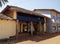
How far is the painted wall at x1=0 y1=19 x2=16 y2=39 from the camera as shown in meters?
19.2

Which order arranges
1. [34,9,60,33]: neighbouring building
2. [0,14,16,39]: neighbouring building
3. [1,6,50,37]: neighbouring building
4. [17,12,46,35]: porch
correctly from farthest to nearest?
[34,9,60,33]: neighbouring building, [17,12,46,35]: porch, [1,6,50,37]: neighbouring building, [0,14,16,39]: neighbouring building

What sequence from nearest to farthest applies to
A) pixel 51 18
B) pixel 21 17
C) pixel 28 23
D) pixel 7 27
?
pixel 7 27 → pixel 21 17 → pixel 28 23 → pixel 51 18

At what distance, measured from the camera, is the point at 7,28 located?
65.8 feet

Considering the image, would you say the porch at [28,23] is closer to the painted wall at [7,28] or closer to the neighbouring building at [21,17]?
the neighbouring building at [21,17]

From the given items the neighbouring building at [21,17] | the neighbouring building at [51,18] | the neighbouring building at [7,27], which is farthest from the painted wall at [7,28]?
the neighbouring building at [51,18]

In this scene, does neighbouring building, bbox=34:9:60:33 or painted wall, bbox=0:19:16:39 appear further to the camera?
neighbouring building, bbox=34:9:60:33

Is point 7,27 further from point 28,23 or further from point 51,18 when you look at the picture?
point 51,18

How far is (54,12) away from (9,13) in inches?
712

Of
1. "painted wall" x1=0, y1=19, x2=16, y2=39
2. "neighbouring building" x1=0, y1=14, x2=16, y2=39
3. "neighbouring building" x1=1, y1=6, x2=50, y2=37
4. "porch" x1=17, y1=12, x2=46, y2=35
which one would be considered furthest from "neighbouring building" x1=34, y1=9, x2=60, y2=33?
"neighbouring building" x1=0, y1=14, x2=16, y2=39

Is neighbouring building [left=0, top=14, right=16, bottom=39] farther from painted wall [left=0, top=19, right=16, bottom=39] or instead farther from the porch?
the porch

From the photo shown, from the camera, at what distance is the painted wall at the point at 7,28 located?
62.8 ft

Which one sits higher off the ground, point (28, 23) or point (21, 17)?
point (21, 17)

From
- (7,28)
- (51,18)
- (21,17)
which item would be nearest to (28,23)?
(21,17)

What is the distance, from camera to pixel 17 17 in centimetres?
2216
